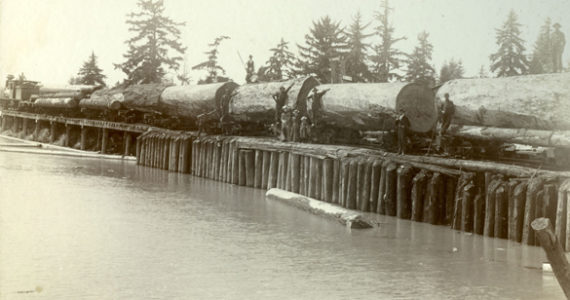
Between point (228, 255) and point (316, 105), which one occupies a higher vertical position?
point (316, 105)

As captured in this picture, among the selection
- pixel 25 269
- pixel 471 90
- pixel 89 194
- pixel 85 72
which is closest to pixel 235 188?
pixel 89 194

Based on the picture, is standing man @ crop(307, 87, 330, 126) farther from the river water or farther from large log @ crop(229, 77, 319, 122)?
the river water

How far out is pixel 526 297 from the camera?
8609 millimetres

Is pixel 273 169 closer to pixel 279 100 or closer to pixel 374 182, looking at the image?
pixel 279 100

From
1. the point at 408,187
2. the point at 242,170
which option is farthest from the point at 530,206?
the point at 242,170

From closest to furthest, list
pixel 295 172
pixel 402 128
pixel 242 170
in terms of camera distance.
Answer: pixel 402 128 < pixel 295 172 < pixel 242 170

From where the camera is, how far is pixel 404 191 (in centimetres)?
1547

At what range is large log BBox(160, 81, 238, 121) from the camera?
27484 mm

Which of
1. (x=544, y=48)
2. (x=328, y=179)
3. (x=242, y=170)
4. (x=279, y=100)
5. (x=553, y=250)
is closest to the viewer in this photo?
(x=553, y=250)

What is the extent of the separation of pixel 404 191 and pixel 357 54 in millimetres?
26639

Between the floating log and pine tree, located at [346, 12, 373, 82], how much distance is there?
21.9 metres

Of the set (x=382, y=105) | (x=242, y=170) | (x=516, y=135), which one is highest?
(x=382, y=105)

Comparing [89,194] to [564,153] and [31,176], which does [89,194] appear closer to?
[31,176]

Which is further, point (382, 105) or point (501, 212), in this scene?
point (382, 105)
